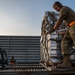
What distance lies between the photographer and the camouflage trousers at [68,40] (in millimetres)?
4426

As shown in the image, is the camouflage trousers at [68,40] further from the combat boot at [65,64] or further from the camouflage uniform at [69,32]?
→ the combat boot at [65,64]

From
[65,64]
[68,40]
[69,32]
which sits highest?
[69,32]

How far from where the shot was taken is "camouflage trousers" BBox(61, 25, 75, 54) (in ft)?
14.5

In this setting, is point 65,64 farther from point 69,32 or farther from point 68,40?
point 69,32

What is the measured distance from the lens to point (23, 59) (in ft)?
43.9

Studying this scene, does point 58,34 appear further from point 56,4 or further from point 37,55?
point 37,55

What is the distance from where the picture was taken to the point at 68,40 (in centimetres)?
469

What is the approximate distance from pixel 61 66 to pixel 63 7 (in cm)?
121

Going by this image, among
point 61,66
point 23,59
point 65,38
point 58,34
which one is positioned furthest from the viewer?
point 23,59

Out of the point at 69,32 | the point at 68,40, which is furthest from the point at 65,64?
the point at 69,32

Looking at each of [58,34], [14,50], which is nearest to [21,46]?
[14,50]

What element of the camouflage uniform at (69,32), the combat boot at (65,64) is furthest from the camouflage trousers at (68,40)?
the combat boot at (65,64)

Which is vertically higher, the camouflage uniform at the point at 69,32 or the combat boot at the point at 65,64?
the camouflage uniform at the point at 69,32

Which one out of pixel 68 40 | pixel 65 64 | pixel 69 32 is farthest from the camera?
pixel 68 40
